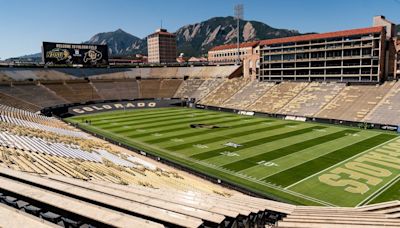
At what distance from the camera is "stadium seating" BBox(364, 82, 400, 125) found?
2156 inches

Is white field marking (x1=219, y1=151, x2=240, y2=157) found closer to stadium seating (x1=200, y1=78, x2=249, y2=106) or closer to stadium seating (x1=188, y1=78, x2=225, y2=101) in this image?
stadium seating (x1=200, y1=78, x2=249, y2=106)

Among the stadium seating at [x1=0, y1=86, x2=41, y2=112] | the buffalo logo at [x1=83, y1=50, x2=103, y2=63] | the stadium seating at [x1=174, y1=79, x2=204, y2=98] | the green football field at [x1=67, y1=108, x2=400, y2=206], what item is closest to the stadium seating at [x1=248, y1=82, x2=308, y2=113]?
the green football field at [x1=67, y1=108, x2=400, y2=206]

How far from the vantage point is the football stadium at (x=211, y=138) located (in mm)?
9039

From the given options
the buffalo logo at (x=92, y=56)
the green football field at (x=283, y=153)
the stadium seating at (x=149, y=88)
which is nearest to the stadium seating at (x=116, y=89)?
the stadium seating at (x=149, y=88)

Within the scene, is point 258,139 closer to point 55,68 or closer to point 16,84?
point 16,84

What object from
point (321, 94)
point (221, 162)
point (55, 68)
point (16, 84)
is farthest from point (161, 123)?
point (55, 68)

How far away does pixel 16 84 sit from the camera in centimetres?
8344

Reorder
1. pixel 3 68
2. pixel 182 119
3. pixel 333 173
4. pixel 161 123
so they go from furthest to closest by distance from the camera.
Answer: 1. pixel 3 68
2. pixel 182 119
3. pixel 161 123
4. pixel 333 173

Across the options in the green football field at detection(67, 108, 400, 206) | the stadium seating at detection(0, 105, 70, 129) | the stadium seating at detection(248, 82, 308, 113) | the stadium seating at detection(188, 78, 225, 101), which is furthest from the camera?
the stadium seating at detection(188, 78, 225, 101)

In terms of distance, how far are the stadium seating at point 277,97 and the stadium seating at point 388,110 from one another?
19631 millimetres

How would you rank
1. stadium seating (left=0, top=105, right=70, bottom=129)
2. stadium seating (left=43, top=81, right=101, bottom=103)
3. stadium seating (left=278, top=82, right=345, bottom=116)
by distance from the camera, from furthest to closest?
1. stadium seating (left=43, top=81, right=101, bottom=103)
2. stadium seating (left=278, top=82, right=345, bottom=116)
3. stadium seating (left=0, top=105, right=70, bottom=129)

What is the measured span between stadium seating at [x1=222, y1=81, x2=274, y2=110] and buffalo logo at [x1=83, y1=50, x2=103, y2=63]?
154 ft

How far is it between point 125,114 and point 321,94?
154 ft

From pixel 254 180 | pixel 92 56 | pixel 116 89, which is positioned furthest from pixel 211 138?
pixel 92 56
